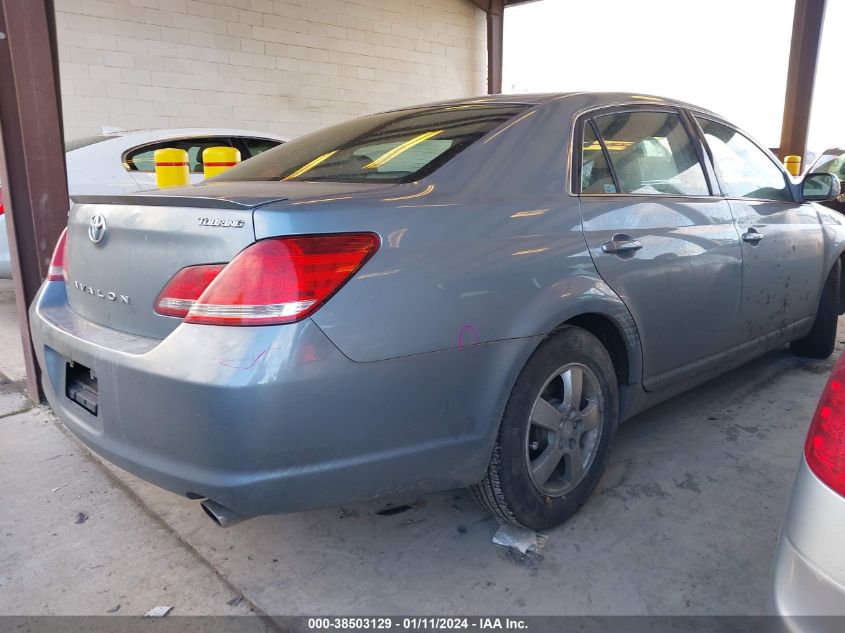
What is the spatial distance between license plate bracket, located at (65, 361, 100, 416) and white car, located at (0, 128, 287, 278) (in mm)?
3481

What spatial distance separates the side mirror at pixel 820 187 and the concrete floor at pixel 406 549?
1434mm

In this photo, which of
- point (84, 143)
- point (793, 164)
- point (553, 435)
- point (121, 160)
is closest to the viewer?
point (553, 435)

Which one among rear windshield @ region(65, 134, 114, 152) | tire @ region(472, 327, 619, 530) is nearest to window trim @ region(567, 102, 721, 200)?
tire @ region(472, 327, 619, 530)

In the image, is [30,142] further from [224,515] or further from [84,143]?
[84,143]

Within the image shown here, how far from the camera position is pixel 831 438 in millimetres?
1227

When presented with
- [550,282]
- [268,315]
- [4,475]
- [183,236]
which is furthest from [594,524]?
[4,475]

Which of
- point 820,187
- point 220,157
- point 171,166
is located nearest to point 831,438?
point 820,187

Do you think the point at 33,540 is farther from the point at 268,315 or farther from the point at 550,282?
the point at 550,282

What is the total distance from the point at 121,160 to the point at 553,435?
4.77 meters

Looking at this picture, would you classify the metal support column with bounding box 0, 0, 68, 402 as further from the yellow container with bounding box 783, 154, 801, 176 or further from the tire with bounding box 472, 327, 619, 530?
the yellow container with bounding box 783, 154, 801, 176

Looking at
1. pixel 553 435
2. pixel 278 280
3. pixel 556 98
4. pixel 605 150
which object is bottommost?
pixel 553 435

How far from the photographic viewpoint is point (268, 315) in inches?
62.9

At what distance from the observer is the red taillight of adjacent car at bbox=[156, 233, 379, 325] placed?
1.60 meters

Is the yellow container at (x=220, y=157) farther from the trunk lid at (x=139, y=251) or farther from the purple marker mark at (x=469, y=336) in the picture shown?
the purple marker mark at (x=469, y=336)
